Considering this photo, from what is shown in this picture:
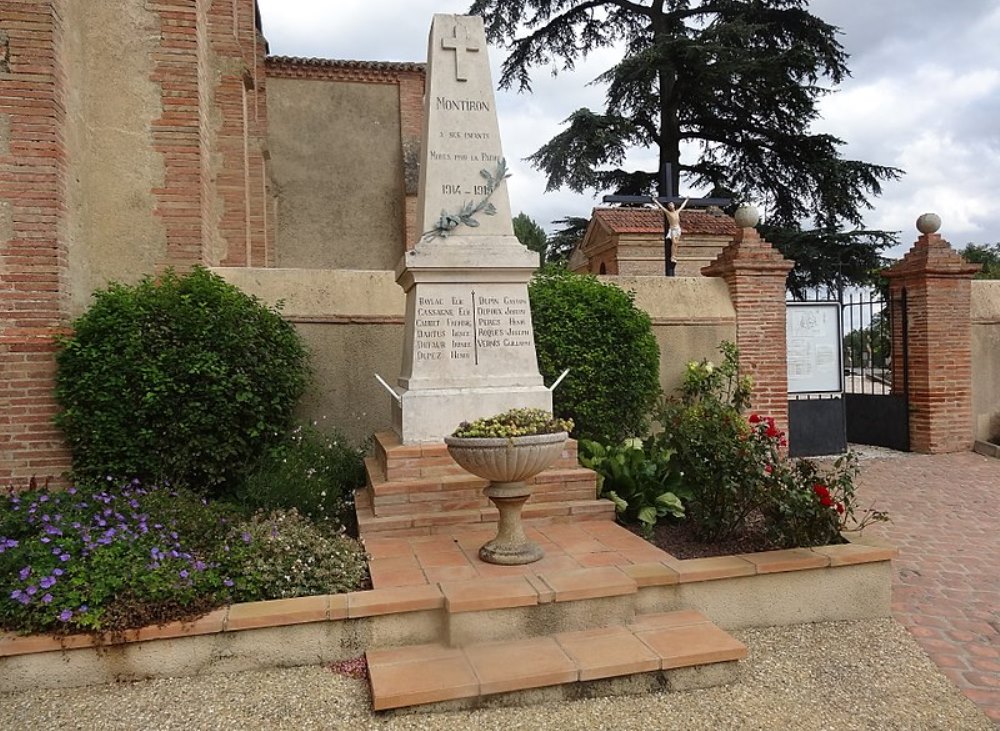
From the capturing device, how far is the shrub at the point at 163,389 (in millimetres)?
5633

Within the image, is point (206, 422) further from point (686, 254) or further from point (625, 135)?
point (625, 135)

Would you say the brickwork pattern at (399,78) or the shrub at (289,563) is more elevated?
the brickwork pattern at (399,78)

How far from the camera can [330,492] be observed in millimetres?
5488

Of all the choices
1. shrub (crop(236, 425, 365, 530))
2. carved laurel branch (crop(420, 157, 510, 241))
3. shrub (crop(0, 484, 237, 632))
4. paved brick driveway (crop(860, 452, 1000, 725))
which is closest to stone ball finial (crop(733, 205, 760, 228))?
paved brick driveway (crop(860, 452, 1000, 725))

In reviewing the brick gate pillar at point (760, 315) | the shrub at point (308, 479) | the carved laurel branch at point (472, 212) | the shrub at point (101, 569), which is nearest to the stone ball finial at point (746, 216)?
the brick gate pillar at point (760, 315)

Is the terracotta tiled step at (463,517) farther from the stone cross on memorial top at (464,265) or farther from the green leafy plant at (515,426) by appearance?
the green leafy plant at (515,426)

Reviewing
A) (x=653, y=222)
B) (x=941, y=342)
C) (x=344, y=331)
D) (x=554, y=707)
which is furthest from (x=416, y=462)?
(x=653, y=222)

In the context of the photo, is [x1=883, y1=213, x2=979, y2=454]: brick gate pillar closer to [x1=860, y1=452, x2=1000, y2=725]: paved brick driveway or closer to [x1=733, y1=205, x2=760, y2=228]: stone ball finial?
[x1=860, y1=452, x2=1000, y2=725]: paved brick driveway

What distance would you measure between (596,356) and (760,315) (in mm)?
2936

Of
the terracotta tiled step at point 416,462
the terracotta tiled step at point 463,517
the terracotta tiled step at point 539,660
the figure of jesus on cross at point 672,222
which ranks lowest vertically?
the terracotta tiled step at point 539,660

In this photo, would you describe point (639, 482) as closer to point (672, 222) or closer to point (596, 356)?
point (596, 356)

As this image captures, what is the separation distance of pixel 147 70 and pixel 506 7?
48.5ft

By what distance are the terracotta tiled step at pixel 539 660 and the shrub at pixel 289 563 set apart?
22.1 inches

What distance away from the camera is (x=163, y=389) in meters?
5.59
